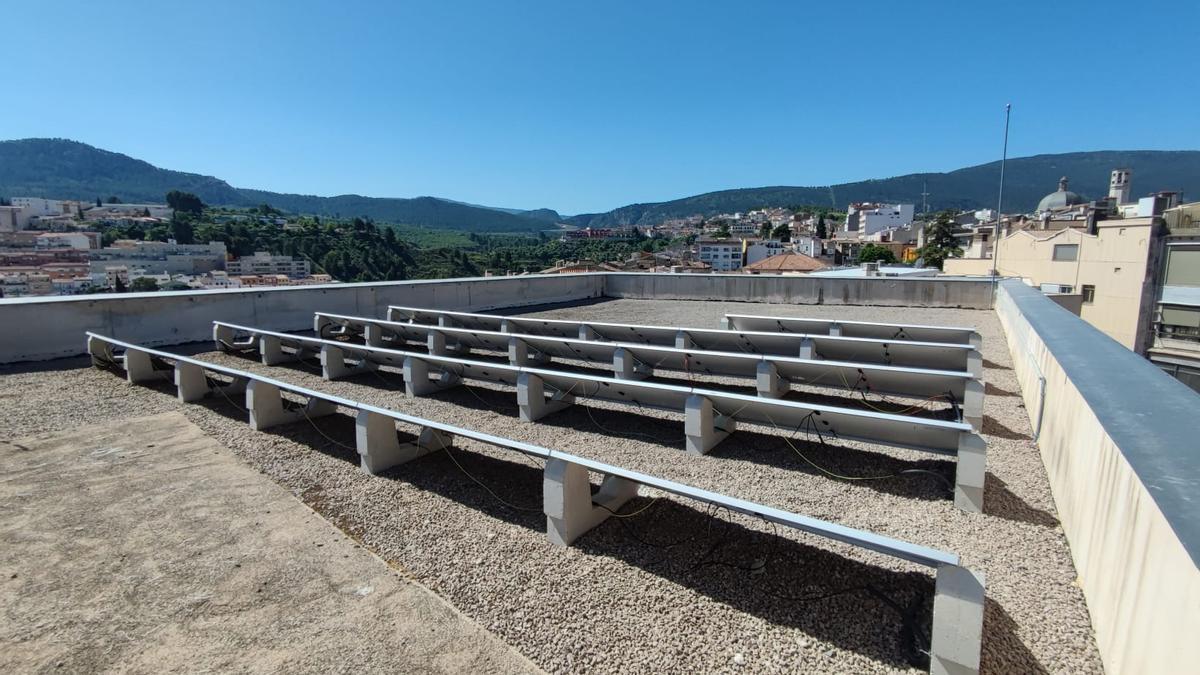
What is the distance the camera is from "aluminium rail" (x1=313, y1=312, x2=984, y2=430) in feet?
18.1

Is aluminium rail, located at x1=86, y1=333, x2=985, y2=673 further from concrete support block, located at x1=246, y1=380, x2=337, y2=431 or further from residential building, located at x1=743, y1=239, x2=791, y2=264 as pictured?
residential building, located at x1=743, y1=239, x2=791, y2=264

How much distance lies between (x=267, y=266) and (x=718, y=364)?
132ft

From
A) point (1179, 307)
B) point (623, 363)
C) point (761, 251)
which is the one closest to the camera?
point (623, 363)

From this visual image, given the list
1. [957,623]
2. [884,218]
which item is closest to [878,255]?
[884,218]

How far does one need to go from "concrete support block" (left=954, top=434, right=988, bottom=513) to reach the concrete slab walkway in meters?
3.17

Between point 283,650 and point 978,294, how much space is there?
17004mm

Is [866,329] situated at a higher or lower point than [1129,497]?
lower

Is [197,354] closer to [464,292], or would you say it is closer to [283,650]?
[464,292]

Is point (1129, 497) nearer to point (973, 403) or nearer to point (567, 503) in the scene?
point (567, 503)

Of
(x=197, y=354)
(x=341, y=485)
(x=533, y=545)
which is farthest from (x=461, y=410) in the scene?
(x=197, y=354)

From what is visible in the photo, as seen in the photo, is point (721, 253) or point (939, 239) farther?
point (721, 253)

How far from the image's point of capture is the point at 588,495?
12.3 feet

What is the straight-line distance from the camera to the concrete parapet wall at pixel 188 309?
934 centimetres

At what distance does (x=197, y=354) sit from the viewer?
998 centimetres
